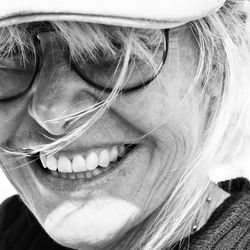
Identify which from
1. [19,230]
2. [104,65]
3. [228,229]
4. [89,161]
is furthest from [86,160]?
[19,230]

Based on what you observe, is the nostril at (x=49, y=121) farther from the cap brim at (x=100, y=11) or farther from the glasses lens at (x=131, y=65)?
the cap brim at (x=100, y=11)

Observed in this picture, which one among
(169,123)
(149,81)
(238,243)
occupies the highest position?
(149,81)

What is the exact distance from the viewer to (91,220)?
123 centimetres

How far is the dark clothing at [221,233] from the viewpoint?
1.24m

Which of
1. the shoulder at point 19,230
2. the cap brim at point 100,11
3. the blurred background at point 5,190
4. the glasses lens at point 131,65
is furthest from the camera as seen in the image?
the blurred background at point 5,190

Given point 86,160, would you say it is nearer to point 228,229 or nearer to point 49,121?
point 49,121

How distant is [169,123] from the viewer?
1.22 m

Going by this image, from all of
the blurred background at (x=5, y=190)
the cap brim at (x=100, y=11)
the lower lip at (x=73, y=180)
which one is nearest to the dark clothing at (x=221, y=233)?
the lower lip at (x=73, y=180)

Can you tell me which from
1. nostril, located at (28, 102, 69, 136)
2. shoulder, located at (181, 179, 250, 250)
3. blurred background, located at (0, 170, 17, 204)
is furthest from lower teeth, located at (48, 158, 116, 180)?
blurred background, located at (0, 170, 17, 204)

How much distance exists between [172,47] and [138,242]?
20.9 inches

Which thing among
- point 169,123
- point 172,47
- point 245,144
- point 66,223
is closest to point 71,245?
point 66,223

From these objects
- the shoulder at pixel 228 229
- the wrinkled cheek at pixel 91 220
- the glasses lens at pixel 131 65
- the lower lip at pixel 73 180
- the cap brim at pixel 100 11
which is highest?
the cap brim at pixel 100 11

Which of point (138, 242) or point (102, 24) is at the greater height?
point (102, 24)

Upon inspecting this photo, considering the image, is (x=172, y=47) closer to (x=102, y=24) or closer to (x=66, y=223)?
(x=102, y=24)
